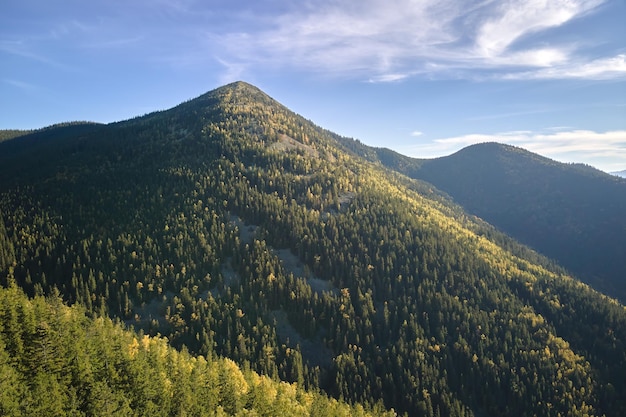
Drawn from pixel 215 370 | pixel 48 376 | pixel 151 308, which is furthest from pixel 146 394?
pixel 151 308

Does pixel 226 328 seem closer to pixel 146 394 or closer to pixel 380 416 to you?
pixel 380 416

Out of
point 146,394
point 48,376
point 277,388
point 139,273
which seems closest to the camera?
point 48,376

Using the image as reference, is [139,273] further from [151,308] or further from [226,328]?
[226,328]

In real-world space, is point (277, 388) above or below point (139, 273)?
below

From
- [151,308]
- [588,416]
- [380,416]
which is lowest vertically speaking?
[588,416]

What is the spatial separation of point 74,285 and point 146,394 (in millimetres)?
119128

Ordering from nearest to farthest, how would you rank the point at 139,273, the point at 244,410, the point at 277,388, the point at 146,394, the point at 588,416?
the point at 146,394 → the point at 244,410 → the point at 277,388 → the point at 588,416 → the point at 139,273

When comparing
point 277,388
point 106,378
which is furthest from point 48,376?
point 277,388

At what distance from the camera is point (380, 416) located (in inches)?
6029

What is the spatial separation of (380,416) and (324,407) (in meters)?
40.6

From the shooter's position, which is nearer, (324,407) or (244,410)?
(244,410)

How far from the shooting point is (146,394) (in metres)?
92.4

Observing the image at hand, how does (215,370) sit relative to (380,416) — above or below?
above

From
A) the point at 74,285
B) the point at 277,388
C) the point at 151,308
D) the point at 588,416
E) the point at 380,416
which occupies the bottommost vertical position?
the point at 588,416
